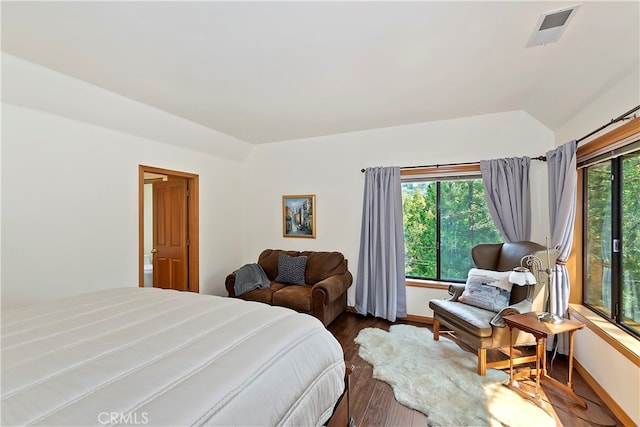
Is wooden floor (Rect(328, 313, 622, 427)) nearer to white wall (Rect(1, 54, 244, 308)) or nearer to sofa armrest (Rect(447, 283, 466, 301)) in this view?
sofa armrest (Rect(447, 283, 466, 301))

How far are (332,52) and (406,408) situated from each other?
104 inches

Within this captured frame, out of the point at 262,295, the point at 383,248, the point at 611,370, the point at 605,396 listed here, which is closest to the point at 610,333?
the point at 611,370

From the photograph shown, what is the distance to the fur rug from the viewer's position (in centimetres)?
191

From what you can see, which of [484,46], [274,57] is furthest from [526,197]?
[274,57]

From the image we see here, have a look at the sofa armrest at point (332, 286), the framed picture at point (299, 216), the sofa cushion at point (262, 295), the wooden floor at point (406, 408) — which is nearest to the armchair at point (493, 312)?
the wooden floor at point (406, 408)

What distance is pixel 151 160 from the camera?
3.50 meters

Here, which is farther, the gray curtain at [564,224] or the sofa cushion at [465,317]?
the gray curtain at [564,224]

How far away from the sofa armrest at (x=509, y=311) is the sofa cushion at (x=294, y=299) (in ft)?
6.13

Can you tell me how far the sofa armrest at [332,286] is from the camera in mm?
3260

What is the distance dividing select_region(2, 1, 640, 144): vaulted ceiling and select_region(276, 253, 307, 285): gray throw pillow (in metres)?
2.05

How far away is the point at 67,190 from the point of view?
8.89 feet

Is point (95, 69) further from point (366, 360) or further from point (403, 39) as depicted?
point (366, 360)

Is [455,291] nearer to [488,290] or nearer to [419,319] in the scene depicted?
[488,290]

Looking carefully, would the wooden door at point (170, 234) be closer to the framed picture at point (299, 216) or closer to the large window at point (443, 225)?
the framed picture at point (299, 216)
